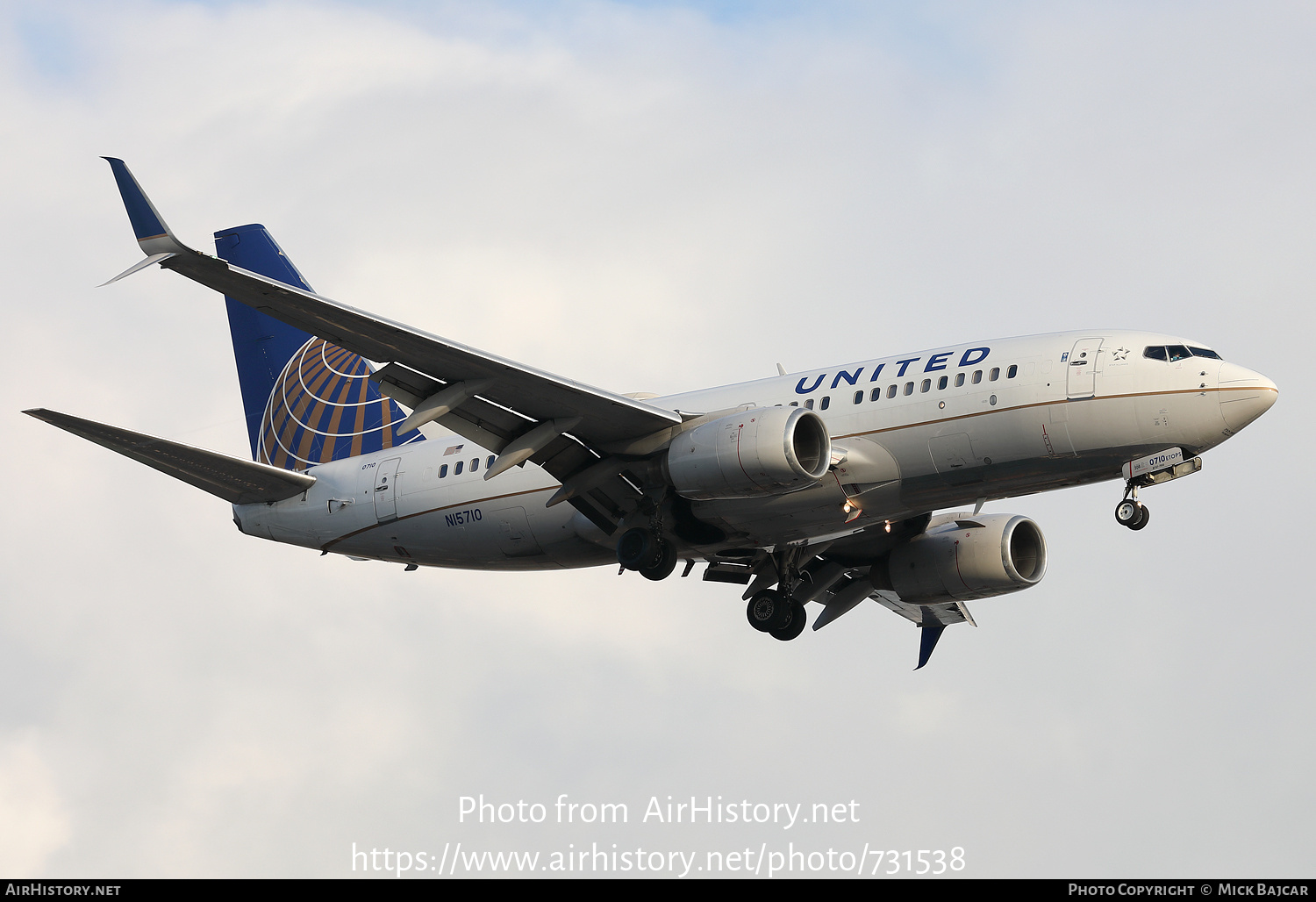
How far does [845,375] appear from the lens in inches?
1174

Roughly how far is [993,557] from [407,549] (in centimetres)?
1296

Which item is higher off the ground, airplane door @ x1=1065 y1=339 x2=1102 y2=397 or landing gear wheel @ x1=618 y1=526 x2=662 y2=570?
airplane door @ x1=1065 y1=339 x2=1102 y2=397

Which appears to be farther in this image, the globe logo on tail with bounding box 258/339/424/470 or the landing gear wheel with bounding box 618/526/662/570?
the globe logo on tail with bounding box 258/339/424/470

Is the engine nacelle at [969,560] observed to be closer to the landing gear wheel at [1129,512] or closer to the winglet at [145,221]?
the landing gear wheel at [1129,512]

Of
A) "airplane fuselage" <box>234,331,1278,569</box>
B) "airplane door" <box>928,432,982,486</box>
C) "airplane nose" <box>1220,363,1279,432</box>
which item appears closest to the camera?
"airplane nose" <box>1220,363,1279,432</box>

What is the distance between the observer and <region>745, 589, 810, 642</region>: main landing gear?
34094 millimetres

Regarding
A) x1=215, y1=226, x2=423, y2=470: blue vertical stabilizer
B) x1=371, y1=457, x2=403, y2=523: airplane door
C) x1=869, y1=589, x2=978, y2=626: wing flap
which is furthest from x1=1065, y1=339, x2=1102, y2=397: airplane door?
x1=215, y1=226, x2=423, y2=470: blue vertical stabilizer

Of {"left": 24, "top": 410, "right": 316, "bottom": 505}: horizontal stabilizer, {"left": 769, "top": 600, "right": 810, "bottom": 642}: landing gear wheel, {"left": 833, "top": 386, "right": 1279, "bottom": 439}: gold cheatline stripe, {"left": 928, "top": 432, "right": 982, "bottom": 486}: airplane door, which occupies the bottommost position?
{"left": 769, "top": 600, "right": 810, "bottom": 642}: landing gear wheel

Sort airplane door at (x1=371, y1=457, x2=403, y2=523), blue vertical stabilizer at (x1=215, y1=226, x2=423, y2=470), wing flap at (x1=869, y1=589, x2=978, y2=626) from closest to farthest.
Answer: airplane door at (x1=371, y1=457, x2=403, y2=523), blue vertical stabilizer at (x1=215, y1=226, x2=423, y2=470), wing flap at (x1=869, y1=589, x2=978, y2=626)

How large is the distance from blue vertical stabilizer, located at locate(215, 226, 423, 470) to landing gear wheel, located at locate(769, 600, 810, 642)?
963cm

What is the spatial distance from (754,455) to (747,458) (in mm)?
146

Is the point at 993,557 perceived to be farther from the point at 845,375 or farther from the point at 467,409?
the point at 467,409

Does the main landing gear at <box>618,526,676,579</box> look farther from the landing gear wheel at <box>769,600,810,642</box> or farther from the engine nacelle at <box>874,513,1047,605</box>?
the engine nacelle at <box>874,513,1047,605</box>

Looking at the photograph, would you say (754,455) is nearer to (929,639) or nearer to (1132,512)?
(1132,512)
